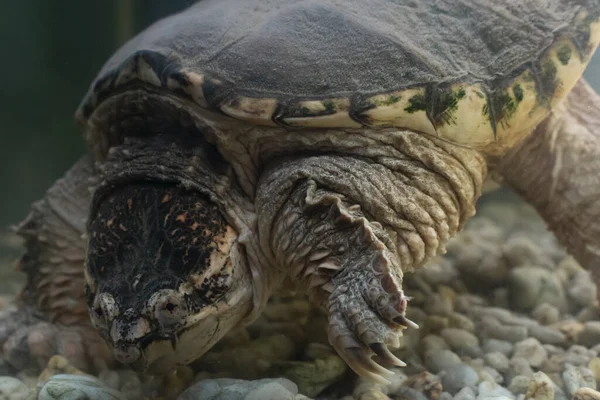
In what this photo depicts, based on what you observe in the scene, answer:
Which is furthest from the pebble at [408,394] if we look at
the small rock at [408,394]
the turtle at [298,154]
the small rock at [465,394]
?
the turtle at [298,154]

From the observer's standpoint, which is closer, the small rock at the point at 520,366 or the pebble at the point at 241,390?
the pebble at the point at 241,390

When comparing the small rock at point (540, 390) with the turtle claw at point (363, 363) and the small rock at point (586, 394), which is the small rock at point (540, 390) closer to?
the small rock at point (586, 394)

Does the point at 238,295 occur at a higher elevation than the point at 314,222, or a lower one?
lower

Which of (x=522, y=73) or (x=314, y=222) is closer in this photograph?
(x=314, y=222)

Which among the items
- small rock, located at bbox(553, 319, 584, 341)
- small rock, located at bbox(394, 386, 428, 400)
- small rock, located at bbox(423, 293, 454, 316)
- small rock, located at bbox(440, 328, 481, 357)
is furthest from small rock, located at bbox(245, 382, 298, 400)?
small rock, located at bbox(553, 319, 584, 341)

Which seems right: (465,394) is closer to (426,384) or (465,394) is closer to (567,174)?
(426,384)

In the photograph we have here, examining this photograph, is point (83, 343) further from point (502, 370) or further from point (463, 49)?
point (463, 49)

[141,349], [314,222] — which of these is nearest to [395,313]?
[314,222]
